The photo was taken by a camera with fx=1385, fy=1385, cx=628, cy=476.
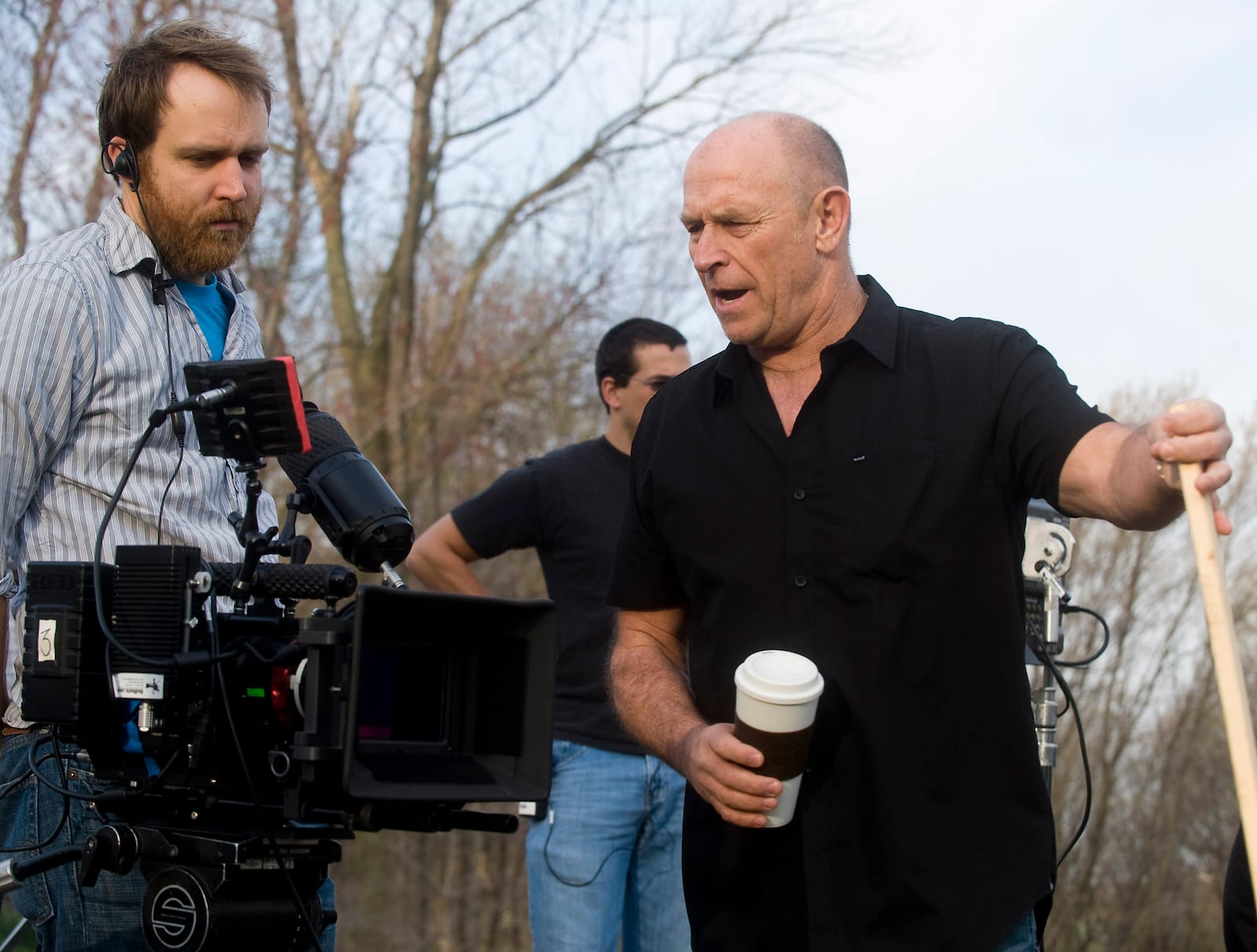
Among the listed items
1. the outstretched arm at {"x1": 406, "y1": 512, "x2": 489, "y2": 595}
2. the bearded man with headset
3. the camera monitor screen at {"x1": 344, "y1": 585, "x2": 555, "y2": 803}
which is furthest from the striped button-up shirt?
the outstretched arm at {"x1": 406, "y1": 512, "x2": 489, "y2": 595}

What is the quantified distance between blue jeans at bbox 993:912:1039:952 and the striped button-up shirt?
1.63 m

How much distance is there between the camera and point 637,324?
526 cm

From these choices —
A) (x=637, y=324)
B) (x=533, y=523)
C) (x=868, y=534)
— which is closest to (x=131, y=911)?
(x=868, y=534)

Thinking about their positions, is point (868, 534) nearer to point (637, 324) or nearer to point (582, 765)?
point (582, 765)

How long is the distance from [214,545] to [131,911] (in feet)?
2.32

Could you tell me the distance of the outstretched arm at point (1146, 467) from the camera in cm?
190

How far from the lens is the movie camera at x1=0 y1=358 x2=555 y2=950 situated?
2.25 m

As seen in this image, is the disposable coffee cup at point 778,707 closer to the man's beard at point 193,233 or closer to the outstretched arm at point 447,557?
the man's beard at point 193,233

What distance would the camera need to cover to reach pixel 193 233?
2.85 m

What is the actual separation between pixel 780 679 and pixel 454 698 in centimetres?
58

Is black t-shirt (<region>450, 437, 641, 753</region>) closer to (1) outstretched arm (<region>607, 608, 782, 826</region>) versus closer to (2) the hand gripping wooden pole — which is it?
(1) outstretched arm (<region>607, 608, 782, 826</region>)

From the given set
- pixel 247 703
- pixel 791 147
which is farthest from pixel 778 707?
pixel 791 147

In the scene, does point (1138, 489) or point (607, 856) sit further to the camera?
point (607, 856)

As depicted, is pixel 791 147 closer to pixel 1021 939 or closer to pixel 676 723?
pixel 676 723
